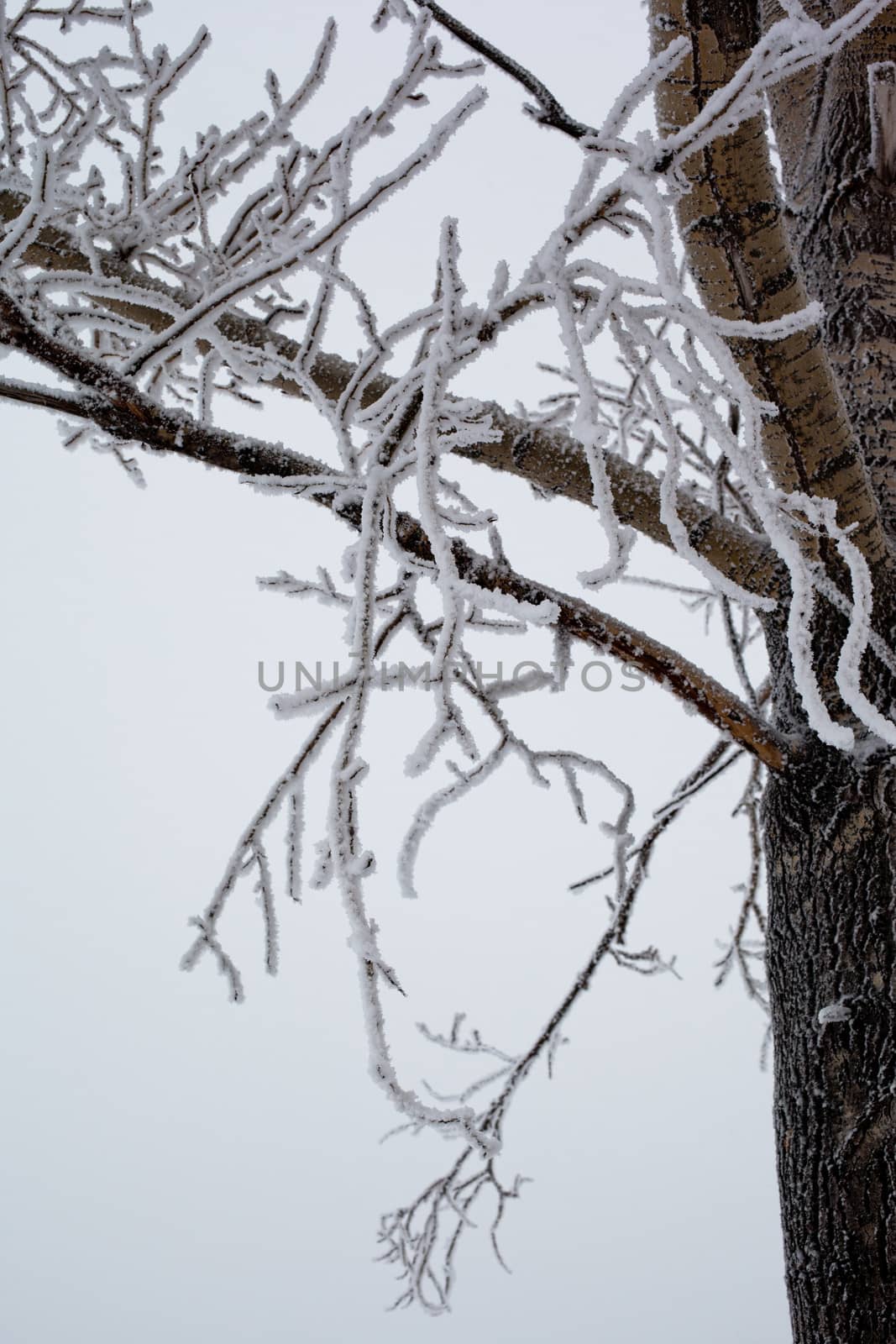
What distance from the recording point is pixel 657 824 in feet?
7.00

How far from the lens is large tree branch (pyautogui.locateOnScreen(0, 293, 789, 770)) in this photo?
964 millimetres

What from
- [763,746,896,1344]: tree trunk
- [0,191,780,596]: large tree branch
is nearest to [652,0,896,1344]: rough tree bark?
[763,746,896,1344]: tree trunk

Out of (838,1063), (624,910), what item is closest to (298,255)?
(838,1063)

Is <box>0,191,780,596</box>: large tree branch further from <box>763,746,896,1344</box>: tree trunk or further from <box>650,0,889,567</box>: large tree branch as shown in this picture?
<box>763,746,896,1344</box>: tree trunk

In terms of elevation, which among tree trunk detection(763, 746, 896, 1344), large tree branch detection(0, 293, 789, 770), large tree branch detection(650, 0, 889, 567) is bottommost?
tree trunk detection(763, 746, 896, 1344)

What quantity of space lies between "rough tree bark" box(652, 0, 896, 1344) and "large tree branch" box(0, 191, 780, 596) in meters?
0.15

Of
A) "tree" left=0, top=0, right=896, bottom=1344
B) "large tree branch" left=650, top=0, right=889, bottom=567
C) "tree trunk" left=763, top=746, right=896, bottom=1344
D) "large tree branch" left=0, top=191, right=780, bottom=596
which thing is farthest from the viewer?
"large tree branch" left=0, top=191, right=780, bottom=596

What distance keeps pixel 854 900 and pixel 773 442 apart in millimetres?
802

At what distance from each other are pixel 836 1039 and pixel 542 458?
1.20 metres

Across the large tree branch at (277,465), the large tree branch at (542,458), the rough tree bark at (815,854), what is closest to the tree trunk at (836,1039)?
the rough tree bark at (815,854)

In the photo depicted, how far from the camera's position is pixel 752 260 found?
1345 millimetres

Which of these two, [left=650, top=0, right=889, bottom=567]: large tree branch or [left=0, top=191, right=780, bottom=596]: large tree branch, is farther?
[left=0, top=191, right=780, bottom=596]: large tree branch

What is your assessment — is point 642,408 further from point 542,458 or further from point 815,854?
point 815,854

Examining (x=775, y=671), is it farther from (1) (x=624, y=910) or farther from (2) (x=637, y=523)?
(1) (x=624, y=910)
